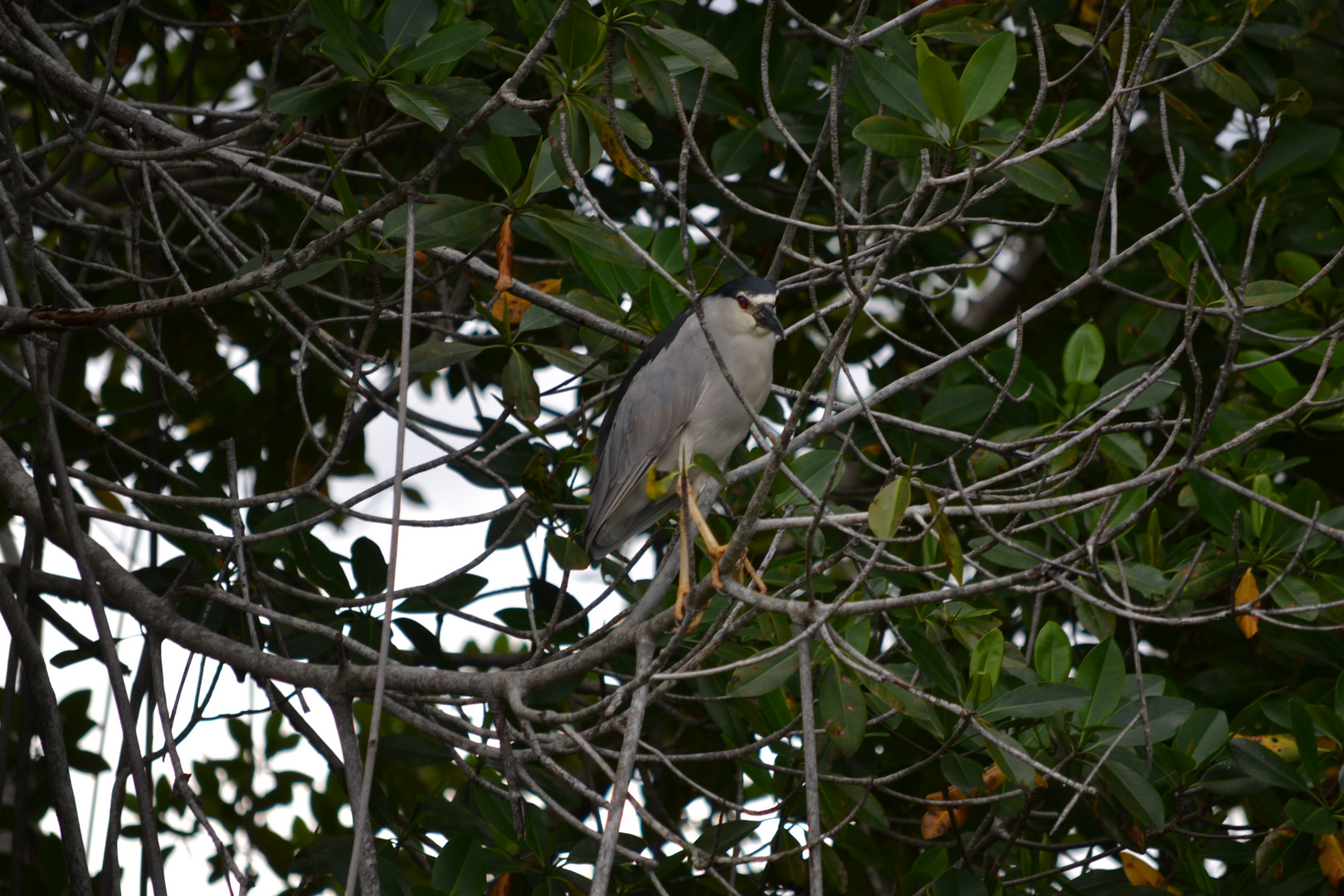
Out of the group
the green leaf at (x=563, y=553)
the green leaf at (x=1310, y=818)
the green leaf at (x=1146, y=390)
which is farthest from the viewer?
the green leaf at (x=563, y=553)

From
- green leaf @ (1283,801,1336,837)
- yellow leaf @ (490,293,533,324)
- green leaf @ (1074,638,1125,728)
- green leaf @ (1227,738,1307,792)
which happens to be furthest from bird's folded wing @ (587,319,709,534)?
green leaf @ (1283,801,1336,837)

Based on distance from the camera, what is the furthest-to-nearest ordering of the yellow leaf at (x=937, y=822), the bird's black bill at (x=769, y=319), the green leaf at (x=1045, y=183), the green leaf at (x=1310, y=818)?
the bird's black bill at (x=769, y=319) < the yellow leaf at (x=937, y=822) < the green leaf at (x=1045, y=183) < the green leaf at (x=1310, y=818)

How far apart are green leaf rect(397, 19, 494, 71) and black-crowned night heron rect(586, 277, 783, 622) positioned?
1.05m

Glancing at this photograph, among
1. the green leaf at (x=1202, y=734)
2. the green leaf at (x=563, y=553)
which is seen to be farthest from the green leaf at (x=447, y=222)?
the green leaf at (x=1202, y=734)

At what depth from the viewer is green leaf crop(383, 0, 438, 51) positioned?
83.8 inches

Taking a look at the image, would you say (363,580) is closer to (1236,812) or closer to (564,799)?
(564,799)

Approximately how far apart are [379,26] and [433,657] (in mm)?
1599

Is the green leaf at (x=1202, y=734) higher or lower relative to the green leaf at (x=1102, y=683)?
lower

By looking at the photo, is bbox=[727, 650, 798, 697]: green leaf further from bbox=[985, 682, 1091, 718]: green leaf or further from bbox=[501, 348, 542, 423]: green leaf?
bbox=[501, 348, 542, 423]: green leaf

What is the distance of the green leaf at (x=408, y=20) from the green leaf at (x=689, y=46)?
436 millimetres

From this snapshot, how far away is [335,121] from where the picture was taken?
3.57 meters

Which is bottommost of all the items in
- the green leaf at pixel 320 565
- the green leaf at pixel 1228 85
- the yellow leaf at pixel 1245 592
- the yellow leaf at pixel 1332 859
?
the yellow leaf at pixel 1332 859

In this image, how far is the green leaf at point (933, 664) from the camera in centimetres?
226

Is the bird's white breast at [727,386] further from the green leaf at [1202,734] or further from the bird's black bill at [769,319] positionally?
the green leaf at [1202,734]
